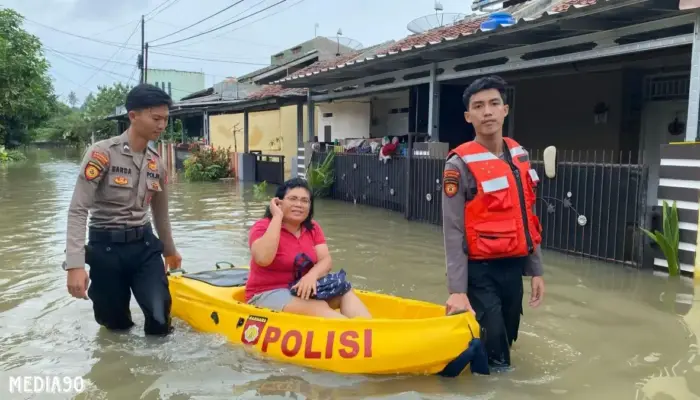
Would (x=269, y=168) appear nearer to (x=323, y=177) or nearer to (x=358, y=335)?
(x=323, y=177)

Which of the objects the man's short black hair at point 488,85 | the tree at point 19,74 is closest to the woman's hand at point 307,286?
the man's short black hair at point 488,85

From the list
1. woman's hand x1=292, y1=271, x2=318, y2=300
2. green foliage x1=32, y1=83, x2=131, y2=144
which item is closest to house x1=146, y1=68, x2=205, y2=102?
green foliage x1=32, y1=83, x2=131, y2=144

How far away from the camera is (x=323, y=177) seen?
14102 millimetres

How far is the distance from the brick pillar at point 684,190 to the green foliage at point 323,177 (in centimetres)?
860

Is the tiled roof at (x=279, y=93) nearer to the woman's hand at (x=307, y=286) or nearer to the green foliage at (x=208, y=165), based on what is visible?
the green foliage at (x=208, y=165)

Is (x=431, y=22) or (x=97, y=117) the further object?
(x=97, y=117)

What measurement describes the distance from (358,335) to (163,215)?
186 centimetres

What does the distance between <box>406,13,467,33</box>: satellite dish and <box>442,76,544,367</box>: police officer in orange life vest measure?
35.5 ft

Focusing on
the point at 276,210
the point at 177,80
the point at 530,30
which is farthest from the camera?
the point at 177,80

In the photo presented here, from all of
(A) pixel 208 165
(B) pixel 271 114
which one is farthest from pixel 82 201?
(B) pixel 271 114

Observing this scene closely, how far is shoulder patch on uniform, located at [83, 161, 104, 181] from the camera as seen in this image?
3.84 metres

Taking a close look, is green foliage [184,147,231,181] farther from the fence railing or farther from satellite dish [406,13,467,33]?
satellite dish [406,13,467,33]

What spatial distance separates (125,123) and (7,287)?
33.4m

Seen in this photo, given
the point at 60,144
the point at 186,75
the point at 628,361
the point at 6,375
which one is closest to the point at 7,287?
the point at 6,375
